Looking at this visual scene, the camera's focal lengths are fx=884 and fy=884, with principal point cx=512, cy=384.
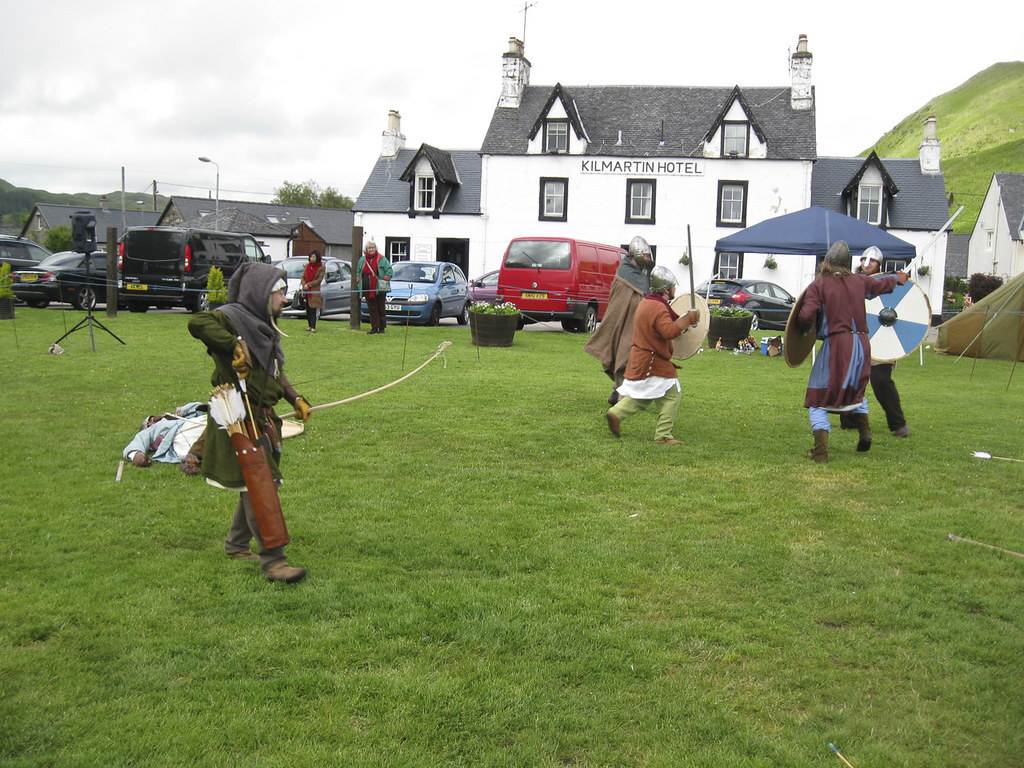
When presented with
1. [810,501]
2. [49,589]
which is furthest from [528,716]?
[810,501]

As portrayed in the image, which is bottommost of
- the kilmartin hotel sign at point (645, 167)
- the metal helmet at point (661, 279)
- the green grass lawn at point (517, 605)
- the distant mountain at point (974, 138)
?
the green grass lawn at point (517, 605)

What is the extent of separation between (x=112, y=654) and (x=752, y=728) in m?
2.73

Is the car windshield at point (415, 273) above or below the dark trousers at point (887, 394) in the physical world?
above

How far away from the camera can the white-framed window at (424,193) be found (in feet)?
126

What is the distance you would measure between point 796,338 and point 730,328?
36.8 feet

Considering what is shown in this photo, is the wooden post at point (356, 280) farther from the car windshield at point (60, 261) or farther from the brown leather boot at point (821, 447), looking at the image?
the brown leather boot at point (821, 447)

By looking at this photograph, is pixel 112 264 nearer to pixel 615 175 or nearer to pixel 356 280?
pixel 356 280

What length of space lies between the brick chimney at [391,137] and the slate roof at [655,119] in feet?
19.1

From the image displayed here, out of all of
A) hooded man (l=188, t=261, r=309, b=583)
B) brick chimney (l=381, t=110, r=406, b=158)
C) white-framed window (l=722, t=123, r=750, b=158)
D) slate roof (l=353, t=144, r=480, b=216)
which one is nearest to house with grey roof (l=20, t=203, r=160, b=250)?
brick chimney (l=381, t=110, r=406, b=158)

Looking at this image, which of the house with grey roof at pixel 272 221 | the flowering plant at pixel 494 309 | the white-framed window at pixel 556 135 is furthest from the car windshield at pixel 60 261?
the house with grey roof at pixel 272 221

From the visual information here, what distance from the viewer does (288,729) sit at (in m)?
3.31

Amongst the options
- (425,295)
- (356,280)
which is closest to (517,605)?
(356,280)

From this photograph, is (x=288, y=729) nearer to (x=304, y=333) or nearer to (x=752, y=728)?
(x=752, y=728)

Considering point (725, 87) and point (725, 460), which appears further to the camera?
point (725, 87)
